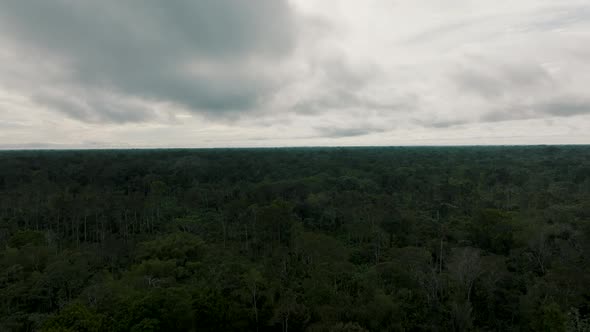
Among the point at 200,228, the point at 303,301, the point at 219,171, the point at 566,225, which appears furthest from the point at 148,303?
the point at 219,171

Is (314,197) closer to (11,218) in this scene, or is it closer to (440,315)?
(440,315)

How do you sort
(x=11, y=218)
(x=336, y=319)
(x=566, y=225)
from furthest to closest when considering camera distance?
(x=11, y=218) < (x=566, y=225) < (x=336, y=319)

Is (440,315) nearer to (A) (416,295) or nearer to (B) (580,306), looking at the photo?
(A) (416,295)

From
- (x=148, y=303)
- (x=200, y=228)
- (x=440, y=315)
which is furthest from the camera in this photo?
(x=200, y=228)

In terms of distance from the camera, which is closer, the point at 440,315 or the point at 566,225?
the point at 440,315

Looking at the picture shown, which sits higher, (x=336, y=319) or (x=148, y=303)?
(x=148, y=303)

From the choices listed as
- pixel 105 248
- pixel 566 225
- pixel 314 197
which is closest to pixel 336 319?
pixel 105 248
